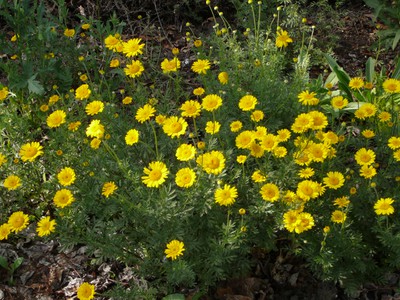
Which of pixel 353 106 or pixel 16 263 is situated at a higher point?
pixel 353 106

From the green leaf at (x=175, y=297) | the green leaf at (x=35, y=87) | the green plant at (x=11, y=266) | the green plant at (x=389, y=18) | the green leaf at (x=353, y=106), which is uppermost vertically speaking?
the green leaf at (x=35, y=87)

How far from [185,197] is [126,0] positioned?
2853 mm

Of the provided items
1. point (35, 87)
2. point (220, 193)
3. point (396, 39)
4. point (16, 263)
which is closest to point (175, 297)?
point (220, 193)

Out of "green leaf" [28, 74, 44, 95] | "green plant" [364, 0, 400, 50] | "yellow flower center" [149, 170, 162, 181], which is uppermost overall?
"yellow flower center" [149, 170, 162, 181]

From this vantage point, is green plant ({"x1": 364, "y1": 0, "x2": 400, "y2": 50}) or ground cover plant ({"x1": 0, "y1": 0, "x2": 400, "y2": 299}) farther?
green plant ({"x1": 364, "y1": 0, "x2": 400, "y2": 50})

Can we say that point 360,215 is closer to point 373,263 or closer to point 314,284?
point 373,263

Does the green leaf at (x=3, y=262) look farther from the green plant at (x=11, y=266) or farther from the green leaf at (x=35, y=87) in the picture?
the green leaf at (x=35, y=87)

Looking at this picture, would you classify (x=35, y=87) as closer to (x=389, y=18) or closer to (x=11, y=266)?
(x=11, y=266)

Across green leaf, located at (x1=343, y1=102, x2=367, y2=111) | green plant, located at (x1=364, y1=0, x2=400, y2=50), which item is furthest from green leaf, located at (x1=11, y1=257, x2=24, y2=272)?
green plant, located at (x1=364, y1=0, x2=400, y2=50)

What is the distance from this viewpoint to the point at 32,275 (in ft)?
9.38

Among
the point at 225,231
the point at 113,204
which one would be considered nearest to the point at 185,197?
the point at 225,231

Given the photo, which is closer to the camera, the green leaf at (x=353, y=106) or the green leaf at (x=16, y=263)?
the green leaf at (x=16, y=263)

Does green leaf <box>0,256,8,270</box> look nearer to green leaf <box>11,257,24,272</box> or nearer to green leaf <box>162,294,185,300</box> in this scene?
green leaf <box>11,257,24,272</box>

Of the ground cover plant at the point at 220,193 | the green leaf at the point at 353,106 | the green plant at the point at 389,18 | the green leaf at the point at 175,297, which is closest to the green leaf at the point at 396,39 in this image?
the green plant at the point at 389,18
